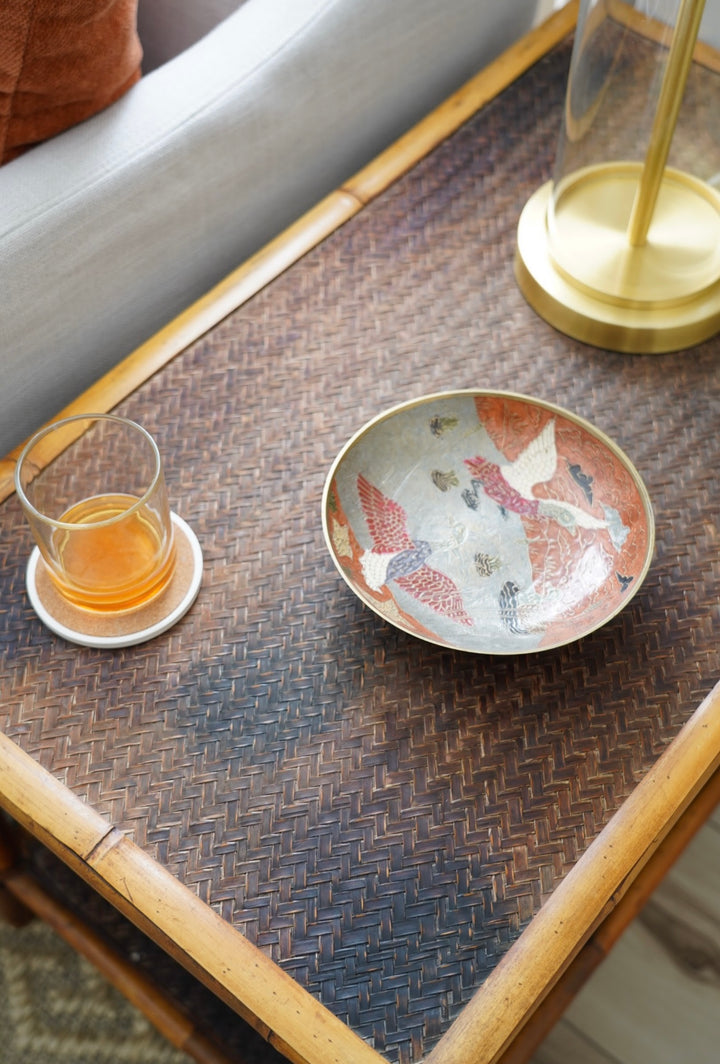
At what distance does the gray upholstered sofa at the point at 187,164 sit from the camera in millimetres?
812

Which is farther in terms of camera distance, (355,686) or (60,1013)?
(60,1013)

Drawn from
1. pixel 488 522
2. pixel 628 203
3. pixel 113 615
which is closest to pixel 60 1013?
pixel 113 615

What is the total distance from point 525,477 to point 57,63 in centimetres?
46

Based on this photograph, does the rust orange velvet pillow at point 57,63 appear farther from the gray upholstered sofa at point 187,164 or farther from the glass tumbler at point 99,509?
the glass tumbler at point 99,509

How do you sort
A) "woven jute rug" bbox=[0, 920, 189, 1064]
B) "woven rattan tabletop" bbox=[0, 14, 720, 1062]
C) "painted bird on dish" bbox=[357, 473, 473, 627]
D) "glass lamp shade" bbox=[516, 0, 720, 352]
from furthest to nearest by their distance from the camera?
"woven jute rug" bbox=[0, 920, 189, 1064] < "glass lamp shade" bbox=[516, 0, 720, 352] < "painted bird on dish" bbox=[357, 473, 473, 627] < "woven rattan tabletop" bbox=[0, 14, 720, 1062]

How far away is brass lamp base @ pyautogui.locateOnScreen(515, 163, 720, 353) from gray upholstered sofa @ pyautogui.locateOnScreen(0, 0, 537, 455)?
0.20 meters

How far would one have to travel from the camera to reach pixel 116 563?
2.29 ft

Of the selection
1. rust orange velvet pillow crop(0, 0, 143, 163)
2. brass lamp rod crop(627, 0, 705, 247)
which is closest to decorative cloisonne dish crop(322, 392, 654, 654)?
brass lamp rod crop(627, 0, 705, 247)

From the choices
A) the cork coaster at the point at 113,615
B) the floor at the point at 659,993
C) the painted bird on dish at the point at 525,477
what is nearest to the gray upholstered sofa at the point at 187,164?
the cork coaster at the point at 113,615

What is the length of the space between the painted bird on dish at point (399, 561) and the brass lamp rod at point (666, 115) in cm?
32

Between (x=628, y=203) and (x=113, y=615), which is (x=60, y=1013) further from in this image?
(x=628, y=203)

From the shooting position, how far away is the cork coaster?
2.28 feet

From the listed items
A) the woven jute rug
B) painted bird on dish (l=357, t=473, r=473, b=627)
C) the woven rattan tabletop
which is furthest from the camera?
the woven jute rug

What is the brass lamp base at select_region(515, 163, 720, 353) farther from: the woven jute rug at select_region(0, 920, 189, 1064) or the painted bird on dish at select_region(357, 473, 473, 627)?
the woven jute rug at select_region(0, 920, 189, 1064)
